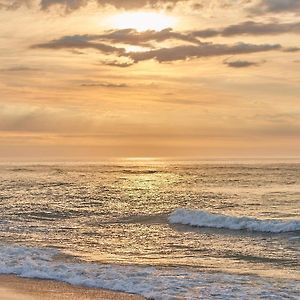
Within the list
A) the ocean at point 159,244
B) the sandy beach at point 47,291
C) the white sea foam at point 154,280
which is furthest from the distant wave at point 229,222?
the sandy beach at point 47,291

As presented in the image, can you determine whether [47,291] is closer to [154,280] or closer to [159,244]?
[154,280]

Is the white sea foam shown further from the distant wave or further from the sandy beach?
the distant wave

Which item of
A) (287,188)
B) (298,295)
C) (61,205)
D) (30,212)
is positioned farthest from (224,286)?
(287,188)

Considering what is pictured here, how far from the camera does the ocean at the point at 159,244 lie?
16844 millimetres

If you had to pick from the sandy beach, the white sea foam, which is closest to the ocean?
the white sea foam

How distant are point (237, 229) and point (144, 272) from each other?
12640 mm

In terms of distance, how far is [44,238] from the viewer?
2612cm

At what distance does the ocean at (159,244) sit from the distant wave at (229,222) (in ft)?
0.22

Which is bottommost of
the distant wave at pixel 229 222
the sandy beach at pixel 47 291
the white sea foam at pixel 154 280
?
the distant wave at pixel 229 222

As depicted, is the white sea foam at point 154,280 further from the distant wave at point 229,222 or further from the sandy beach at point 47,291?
the distant wave at point 229,222

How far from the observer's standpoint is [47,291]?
52.4 ft

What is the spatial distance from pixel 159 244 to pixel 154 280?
7.71 metres

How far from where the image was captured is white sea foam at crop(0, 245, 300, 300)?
15.5 m

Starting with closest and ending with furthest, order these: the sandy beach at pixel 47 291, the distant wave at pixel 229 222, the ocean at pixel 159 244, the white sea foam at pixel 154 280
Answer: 1. the sandy beach at pixel 47 291
2. the white sea foam at pixel 154 280
3. the ocean at pixel 159 244
4. the distant wave at pixel 229 222
